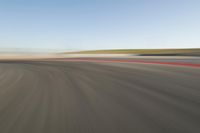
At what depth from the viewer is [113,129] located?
1.81m

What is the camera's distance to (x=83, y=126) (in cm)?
190

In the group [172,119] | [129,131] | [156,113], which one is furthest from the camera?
[156,113]

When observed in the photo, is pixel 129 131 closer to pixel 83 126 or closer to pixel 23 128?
pixel 83 126

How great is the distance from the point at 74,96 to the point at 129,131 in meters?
1.74

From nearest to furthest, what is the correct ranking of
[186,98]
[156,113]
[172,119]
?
[172,119] < [156,113] < [186,98]

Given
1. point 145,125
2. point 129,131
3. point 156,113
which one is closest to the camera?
point 129,131

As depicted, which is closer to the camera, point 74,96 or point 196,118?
point 196,118

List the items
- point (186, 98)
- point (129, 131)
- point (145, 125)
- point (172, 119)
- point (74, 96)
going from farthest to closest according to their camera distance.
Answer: point (74, 96) → point (186, 98) → point (172, 119) → point (145, 125) → point (129, 131)

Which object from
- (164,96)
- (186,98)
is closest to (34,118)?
(164,96)

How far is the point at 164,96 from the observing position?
3098 mm

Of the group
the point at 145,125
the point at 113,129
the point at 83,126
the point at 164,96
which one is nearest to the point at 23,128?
the point at 83,126

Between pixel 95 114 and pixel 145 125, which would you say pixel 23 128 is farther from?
pixel 145 125

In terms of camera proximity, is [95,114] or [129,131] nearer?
[129,131]

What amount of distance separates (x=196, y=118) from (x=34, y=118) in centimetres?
232
